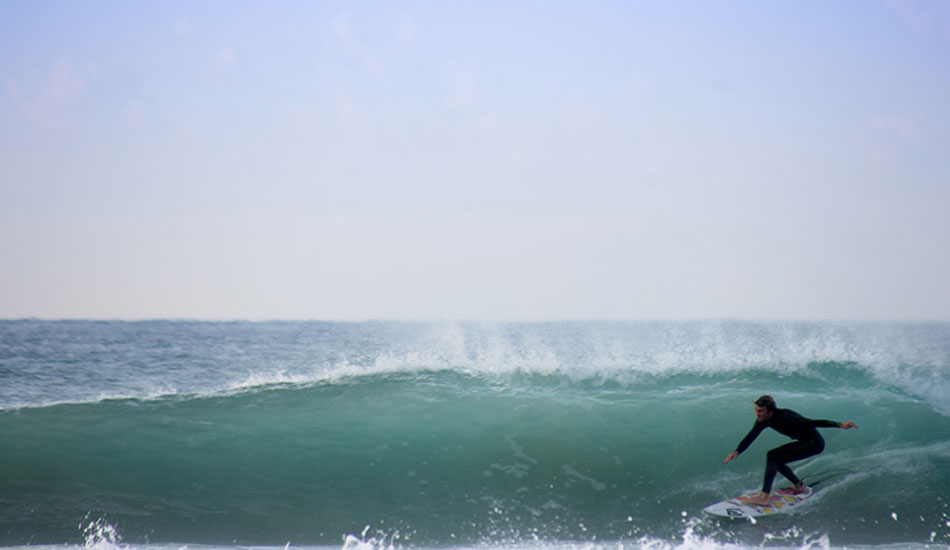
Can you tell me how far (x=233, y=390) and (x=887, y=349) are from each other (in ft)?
44.4

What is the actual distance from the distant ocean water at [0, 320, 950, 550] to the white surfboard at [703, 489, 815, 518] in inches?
6.2

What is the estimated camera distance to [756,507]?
7441 mm

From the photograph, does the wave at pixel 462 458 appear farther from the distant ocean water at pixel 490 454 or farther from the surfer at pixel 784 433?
the surfer at pixel 784 433

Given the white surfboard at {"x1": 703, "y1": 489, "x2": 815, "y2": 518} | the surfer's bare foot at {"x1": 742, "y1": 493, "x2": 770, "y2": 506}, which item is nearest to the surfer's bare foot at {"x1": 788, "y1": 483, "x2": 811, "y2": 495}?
the white surfboard at {"x1": 703, "y1": 489, "x2": 815, "y2": 518}

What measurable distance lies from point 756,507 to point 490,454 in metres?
3.60

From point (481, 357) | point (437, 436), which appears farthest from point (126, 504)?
point (481, 357)

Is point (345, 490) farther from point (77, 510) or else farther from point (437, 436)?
point (77, 510)

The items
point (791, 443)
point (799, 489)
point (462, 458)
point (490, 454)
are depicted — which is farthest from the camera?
point (490, 454)

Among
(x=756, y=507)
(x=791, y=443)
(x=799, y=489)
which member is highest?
(x=791, y=443)

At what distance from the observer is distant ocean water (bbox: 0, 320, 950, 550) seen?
7285 mm

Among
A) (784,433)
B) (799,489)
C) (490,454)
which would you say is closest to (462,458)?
(490,454)

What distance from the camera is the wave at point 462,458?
24.5 feet

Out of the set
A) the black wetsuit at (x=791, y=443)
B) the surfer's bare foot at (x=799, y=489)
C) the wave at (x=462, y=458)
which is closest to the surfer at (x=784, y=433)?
the black wetsuit at (x=791, y=443)

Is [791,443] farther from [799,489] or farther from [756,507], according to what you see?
[756,507]
